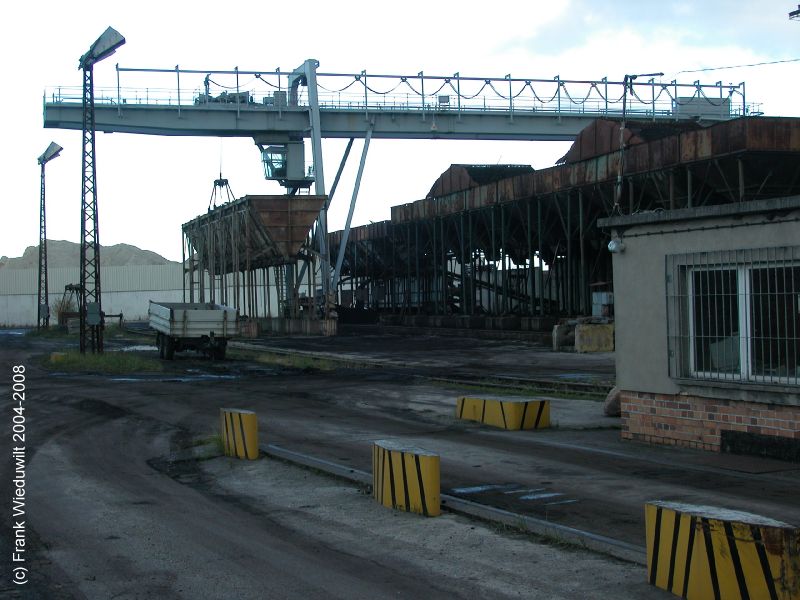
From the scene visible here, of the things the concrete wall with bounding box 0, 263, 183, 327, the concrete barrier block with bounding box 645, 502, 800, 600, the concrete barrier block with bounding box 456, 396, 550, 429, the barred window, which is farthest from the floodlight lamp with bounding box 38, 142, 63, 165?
the concrete barrier block with bounding box 645, 502, 800, 600

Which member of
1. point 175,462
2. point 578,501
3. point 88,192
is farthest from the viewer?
point 88,192

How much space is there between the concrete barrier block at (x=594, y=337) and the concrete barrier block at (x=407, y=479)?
2666 centimetres

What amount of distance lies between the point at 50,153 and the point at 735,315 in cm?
5172

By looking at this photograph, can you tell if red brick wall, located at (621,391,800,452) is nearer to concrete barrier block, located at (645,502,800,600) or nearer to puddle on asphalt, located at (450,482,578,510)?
puddle on asphalt, located at (450,482,578,510)

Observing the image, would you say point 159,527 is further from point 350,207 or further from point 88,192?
point 350,207

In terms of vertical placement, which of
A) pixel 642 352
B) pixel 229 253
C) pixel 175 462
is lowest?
pixel 175 462

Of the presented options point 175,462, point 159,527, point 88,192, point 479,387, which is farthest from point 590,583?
point 88,192

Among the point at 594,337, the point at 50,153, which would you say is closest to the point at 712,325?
the point at 594,337

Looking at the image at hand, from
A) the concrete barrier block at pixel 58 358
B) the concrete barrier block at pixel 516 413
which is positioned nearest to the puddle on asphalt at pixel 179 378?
the concrete barrier block at pixel 58 358

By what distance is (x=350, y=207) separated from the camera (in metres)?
58.0

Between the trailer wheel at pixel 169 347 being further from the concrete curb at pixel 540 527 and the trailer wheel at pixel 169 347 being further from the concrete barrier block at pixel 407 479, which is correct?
the concrete barrier block at pixel 407 479

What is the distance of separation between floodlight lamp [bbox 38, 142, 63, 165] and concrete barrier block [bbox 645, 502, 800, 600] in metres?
52.0

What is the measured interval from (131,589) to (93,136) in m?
30.4

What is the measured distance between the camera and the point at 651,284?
12.2 meters
